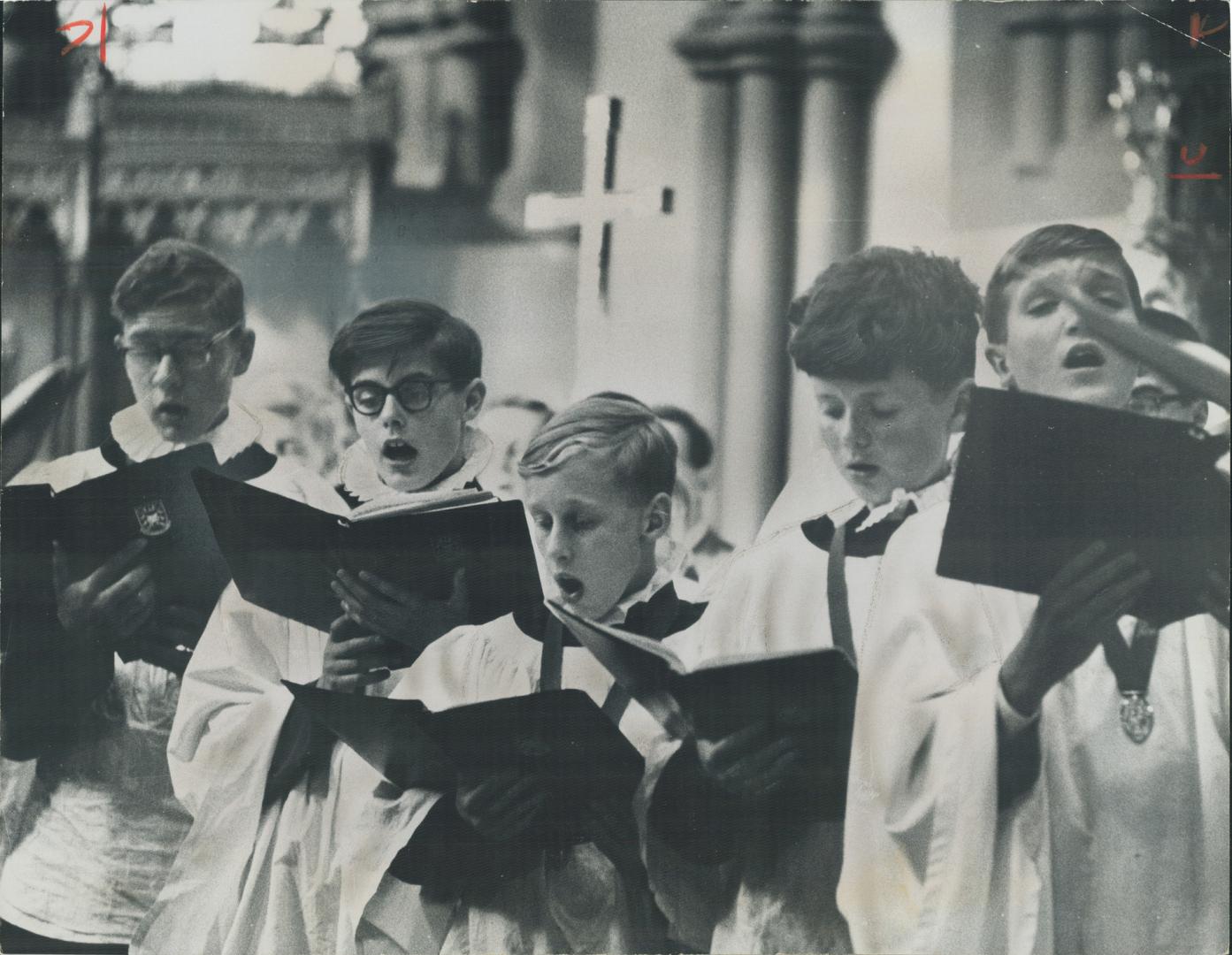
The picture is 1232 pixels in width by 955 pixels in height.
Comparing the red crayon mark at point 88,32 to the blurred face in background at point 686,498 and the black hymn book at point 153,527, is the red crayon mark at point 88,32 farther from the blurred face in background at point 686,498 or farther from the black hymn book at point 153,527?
the blurred face in background at point 686,498

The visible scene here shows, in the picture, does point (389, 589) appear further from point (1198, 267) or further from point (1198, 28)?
point (1198, 28)

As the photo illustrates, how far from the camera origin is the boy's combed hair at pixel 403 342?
4.08 m

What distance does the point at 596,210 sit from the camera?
13.4 ft

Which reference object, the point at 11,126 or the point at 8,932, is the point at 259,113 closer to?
the point at 11,126

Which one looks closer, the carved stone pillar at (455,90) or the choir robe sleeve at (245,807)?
the choir robe sleeve at (245,807)

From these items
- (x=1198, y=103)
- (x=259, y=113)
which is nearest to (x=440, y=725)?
(x=259, y=113)

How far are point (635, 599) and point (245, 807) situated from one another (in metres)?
1.26

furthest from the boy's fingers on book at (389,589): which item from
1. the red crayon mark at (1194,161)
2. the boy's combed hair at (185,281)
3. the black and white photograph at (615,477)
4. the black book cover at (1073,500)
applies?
the red crayon mark at (1194,161)

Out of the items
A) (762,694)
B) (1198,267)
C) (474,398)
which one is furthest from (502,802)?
(1198,267)

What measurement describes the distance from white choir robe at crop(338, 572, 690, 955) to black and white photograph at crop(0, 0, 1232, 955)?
1cm

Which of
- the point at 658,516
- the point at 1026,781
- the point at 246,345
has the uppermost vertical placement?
the point at 246,345

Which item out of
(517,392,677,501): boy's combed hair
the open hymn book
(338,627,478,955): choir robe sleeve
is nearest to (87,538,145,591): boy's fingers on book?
(338,627,478,955): choir robe sleeve

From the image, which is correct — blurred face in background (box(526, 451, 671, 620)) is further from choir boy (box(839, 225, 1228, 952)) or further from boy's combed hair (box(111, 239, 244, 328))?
boy's combed hair (box(111, 239, 244, 328))

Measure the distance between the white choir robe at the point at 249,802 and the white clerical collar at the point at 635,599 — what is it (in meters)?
0.56
